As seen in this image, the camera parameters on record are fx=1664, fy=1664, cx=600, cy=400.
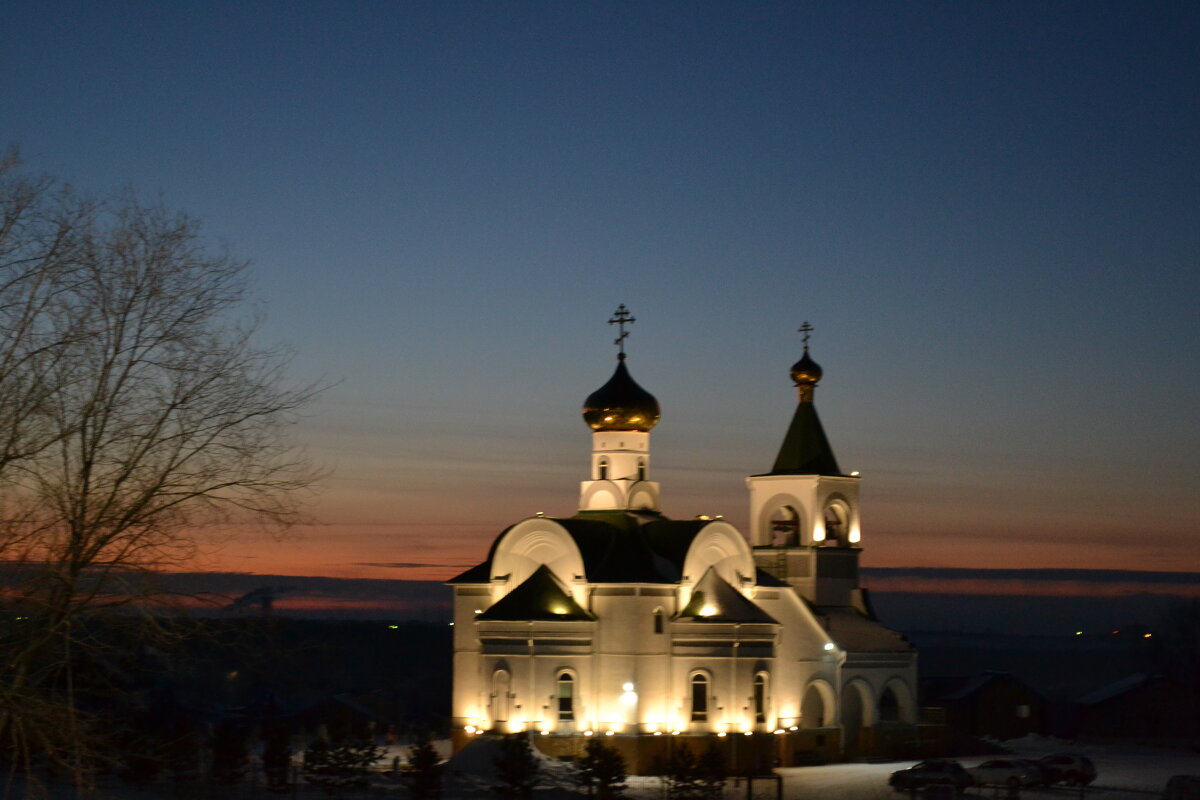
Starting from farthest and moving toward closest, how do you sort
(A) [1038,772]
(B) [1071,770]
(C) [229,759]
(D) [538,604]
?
(D) [538,604] < (B) [1071,770] < (A) [1038,772] < (C) [229,759]

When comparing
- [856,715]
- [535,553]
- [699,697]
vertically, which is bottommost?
[856,715]

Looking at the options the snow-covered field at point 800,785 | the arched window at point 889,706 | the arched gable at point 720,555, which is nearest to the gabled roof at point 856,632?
the arched window at point 889,706

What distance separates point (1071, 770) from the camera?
112 ft

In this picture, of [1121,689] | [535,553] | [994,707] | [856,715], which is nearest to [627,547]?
[535,553]

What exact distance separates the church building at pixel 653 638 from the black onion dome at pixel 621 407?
40 mm

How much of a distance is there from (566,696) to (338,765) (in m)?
8.32

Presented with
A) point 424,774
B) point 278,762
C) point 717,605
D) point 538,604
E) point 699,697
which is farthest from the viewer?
point 717,605

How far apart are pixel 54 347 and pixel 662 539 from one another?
24796 millimetres

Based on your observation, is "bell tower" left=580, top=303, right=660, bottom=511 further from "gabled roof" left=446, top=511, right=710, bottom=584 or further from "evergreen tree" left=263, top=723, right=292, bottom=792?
"evergreen tree" left=263, top=723, right=292, bottom=792

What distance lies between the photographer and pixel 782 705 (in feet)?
129

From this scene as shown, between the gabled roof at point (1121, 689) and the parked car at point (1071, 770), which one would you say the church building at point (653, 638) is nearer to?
the parked car at point (1071, 770)

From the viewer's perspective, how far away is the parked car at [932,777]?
32.7 metres

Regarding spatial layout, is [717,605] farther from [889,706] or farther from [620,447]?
[889,706]

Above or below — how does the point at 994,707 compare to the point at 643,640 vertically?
below
